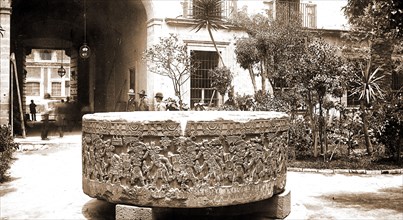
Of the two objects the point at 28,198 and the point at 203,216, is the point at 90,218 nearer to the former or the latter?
the point at 203,216

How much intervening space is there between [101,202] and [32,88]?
3670 centimetres

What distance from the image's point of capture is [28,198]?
19.2 ft

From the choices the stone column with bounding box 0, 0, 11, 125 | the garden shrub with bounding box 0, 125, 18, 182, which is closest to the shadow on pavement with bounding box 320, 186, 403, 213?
the garden shrub with bounding box 0, 125, 18, 182

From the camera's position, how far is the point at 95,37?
68.5 ft

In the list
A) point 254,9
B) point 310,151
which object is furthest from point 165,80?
point 310,151

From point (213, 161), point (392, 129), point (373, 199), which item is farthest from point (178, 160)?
point (392, 129)

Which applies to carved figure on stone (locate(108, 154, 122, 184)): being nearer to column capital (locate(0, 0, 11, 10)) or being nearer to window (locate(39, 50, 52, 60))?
column capital (locate(0, 0, 11, 10))

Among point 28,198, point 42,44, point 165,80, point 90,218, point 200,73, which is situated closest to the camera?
point 90,218

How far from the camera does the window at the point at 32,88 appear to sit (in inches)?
1534

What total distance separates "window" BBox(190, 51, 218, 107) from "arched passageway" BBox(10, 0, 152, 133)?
6.15 ft

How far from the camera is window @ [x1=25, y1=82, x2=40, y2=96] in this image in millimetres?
38969

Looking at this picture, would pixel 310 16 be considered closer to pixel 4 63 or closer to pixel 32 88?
pixel 4 63

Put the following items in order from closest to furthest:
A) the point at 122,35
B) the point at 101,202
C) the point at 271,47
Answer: the point at 101,202 < the point at 271,47 < the point at 122,35

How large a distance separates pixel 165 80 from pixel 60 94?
27.4 meters
